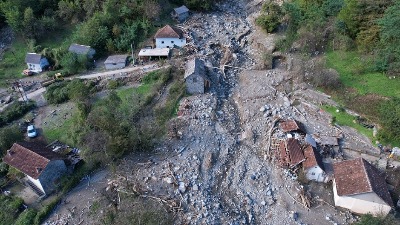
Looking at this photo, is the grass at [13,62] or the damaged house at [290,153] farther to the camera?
the grass at [13,62]

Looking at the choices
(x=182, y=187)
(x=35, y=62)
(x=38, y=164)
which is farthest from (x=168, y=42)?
(x=38, y=164)

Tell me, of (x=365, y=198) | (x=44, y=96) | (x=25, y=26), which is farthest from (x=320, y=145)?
(x=25, y=26)

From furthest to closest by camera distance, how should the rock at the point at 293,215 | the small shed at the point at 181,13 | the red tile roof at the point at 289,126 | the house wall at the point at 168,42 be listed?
the small shed at the point at 181,13
the house wall at the point at 168,42
the red tile roof at the point at 289,126
the rock at the point at 293,215

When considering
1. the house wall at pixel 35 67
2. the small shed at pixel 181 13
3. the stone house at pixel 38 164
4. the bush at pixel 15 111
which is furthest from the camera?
the small shed at pixel 181 13

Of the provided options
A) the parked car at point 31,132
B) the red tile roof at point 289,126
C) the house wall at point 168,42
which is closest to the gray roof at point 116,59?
the house wall at point 168,42

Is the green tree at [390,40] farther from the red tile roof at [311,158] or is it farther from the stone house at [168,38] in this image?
the stone house at [168,38]

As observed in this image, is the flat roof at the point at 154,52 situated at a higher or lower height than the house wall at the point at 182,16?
lower

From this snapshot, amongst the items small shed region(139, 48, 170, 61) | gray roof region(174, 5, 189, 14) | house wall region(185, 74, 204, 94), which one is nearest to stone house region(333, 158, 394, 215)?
house wall region(185, 74, 204, 94)
